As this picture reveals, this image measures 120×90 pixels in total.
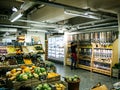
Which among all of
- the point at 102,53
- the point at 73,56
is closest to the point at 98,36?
the point at 102,53

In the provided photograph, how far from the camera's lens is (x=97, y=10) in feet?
18.6

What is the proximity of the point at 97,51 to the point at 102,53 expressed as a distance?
0.36 meters

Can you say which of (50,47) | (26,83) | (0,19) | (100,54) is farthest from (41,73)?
(50,47)

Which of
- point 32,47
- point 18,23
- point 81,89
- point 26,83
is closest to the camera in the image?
point 26,83

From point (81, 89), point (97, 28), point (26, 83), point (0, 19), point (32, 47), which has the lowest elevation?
point (81, 89)

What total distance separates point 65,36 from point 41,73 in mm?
7354

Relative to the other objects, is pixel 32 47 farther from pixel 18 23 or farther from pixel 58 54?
pixel 58 54

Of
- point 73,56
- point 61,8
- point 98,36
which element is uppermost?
point 61,8

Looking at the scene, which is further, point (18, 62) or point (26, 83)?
point (18, 62)

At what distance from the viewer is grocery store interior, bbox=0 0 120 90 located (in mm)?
3927

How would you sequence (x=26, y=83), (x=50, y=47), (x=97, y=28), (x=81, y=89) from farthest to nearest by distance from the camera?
(x=50, y=47)
(x=97, y=28)
(x=81, y=89)
(x=26, y=83)

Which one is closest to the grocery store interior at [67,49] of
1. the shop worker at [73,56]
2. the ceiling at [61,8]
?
the ceiling at [61,8]

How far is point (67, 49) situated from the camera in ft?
36.4

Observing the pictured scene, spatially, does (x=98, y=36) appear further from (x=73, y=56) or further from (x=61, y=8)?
(x=61, y=8)
